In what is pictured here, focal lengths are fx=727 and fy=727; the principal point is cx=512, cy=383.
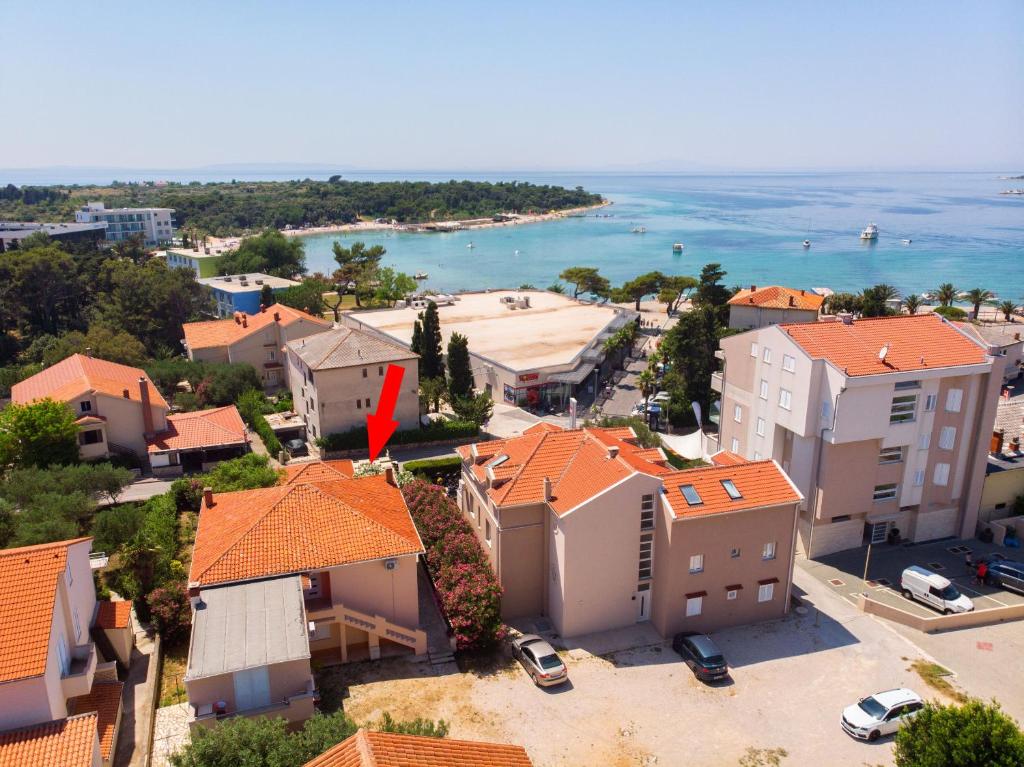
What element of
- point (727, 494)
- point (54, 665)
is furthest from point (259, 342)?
point (727, 494)

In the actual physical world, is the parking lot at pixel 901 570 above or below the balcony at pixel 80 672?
below

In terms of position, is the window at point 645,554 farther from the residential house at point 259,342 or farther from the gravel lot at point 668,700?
the residential house at point 259,342

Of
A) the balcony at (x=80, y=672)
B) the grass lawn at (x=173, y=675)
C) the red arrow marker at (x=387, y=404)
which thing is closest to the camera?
the balcony at (x=80, y=672)

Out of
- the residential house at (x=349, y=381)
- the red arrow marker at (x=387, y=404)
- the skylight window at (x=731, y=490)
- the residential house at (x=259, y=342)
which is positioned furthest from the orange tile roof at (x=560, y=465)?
the residential house at (x=259, y=342)

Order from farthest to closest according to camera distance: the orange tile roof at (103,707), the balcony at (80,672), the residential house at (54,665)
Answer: the balcony at (80,672), the orange tile roof at (103,707), the residential house at (54,665)

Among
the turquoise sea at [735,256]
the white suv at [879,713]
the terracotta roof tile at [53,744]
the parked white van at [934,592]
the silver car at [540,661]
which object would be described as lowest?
the turquoise sea at [735,256]

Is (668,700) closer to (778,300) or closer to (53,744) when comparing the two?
(53,744)

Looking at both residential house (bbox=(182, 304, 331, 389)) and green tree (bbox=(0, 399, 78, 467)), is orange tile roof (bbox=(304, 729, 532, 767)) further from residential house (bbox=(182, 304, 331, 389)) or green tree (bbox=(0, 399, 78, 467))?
residential house (bbox=(182, 304, 331, 389))

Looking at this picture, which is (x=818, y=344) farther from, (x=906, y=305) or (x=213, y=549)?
(x=906, y=305)
